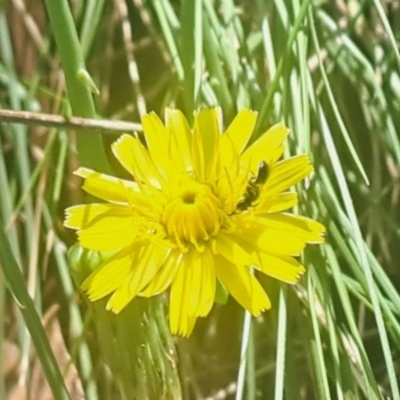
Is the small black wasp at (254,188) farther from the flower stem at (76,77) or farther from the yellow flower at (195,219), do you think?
the flower stem at (76,77)

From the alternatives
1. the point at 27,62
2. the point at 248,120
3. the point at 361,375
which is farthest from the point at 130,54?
the point at 361,375

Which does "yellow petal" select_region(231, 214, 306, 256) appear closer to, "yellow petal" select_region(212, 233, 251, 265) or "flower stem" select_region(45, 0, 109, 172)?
"yellow petal" select_region(212, 233, 251, 265)

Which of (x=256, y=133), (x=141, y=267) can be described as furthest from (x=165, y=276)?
(x=256, y=133)

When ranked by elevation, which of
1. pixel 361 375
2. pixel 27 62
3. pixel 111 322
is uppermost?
pixel 27 62

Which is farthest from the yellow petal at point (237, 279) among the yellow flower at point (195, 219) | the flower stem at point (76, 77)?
the flower stem at point (76, 77)

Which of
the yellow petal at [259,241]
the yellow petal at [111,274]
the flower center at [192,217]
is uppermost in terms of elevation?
the flower center at [192,217]

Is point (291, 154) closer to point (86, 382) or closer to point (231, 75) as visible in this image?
point (231, 75)
